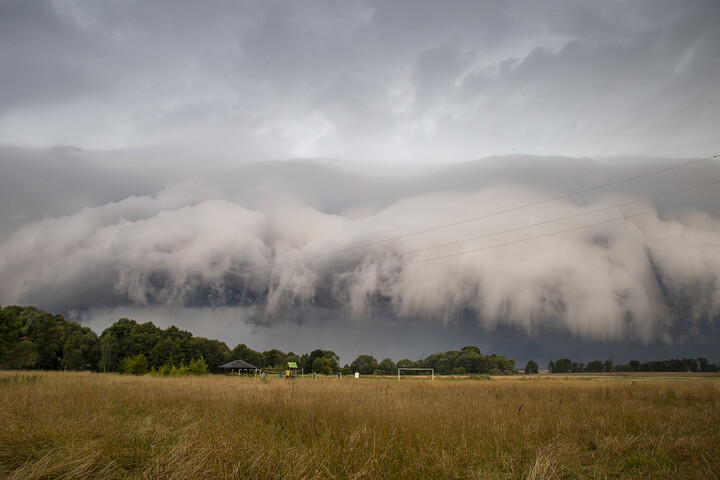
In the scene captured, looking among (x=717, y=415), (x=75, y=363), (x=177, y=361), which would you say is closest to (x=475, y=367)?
(x=177, y=361)

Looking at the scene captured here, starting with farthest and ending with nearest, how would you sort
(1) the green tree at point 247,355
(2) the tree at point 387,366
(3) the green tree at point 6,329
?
1. (2) the tree at point 387,366
2. (1) the green tree at point 247,355
3. (3) the green tree at point 6,329

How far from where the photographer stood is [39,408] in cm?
750

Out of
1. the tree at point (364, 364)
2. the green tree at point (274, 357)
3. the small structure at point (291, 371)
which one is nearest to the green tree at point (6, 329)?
the small structure at point (291, 371)

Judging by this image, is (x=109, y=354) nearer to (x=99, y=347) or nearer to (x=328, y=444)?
(x=99, y=347)

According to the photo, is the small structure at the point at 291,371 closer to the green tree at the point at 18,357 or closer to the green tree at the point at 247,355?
the green tree at the point at 18,357

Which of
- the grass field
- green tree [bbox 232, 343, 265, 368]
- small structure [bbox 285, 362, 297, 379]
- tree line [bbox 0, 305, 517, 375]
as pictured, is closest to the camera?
the grass field

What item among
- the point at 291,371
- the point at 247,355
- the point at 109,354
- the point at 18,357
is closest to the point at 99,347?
the point at 109,354

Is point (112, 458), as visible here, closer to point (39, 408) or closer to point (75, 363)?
point (39, 408)

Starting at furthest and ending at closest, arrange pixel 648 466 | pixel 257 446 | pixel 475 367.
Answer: pixel 475 367
pixel 648 466
pixel 257 446

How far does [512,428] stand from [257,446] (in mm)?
4849

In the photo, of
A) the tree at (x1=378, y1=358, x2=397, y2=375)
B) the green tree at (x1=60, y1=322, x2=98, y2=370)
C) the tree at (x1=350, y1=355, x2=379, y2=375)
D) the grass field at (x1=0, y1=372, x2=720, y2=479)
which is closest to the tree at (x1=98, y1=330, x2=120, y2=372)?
the green tree at (x1=60, y1=322, x2=98, y2=370)

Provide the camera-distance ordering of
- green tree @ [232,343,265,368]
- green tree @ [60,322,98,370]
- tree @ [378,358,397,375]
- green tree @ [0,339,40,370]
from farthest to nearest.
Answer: tree @ [378,358,397,375] < green tree @ [232,343,265,368] < green tree @ [60,322,98,370] < green tree @ [0,339,40,370]

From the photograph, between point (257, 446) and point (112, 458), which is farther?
point (257, 446)

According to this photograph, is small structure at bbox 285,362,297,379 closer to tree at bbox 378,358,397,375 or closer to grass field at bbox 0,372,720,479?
grass field at bbox 0,372,720,479
